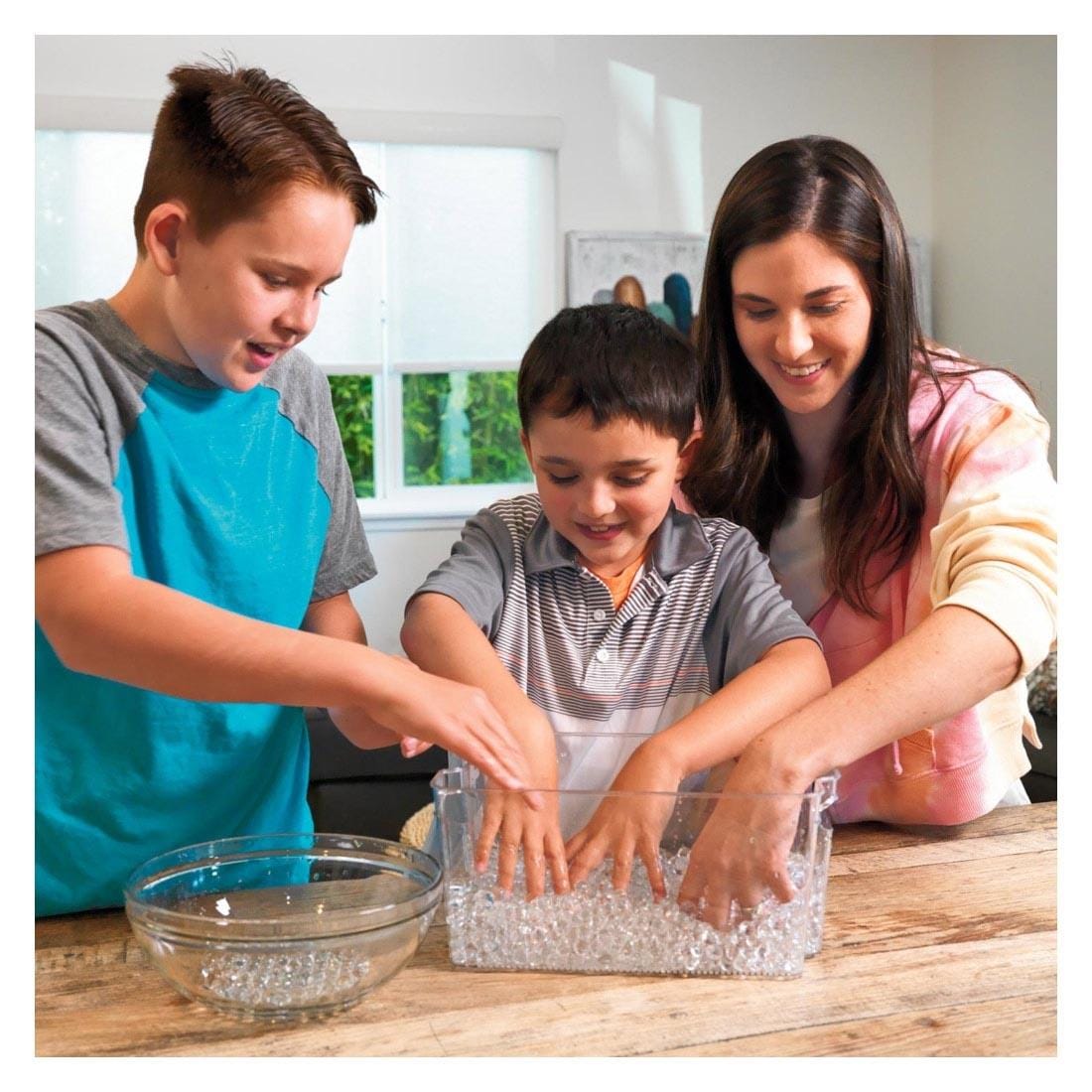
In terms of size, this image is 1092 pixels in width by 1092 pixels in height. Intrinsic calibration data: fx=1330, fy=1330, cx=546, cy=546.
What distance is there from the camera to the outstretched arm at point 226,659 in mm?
671

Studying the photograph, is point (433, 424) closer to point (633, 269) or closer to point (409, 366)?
point (409, 366)

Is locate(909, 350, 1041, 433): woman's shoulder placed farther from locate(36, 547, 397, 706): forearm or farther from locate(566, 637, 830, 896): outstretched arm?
locate(36, 547, 397, 706): forearm

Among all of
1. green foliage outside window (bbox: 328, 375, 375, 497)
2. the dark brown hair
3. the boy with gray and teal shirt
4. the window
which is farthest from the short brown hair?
green foliage outside window (bbox: 328, 375, 375, 497)

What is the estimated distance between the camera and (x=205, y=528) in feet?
2.66

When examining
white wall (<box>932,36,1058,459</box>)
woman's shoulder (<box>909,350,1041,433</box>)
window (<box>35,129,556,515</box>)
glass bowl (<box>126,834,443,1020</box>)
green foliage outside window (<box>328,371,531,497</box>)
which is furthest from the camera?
green foliage outside window (<box>328,371,531,497</box>)

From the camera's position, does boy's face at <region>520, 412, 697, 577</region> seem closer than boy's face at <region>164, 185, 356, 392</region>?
No

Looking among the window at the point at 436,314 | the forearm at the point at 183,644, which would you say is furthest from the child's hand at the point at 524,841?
the window at the point at 436,314

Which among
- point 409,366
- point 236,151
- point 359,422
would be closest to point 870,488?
point 236,151

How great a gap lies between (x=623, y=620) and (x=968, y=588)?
222 mm

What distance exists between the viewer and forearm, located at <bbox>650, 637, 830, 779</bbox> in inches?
30.8

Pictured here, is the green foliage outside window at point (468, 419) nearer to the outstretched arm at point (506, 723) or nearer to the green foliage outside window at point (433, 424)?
the green foliage outside window at point (433, 424)

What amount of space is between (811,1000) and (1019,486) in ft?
1.26
